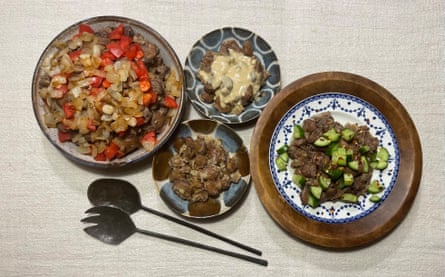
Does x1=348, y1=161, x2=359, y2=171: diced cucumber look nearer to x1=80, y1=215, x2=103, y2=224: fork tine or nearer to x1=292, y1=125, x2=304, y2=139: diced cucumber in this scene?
x1=292, y1=125, x2=304, y2=139: diced cucumber

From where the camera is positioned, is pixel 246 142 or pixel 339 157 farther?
pixel 246 142

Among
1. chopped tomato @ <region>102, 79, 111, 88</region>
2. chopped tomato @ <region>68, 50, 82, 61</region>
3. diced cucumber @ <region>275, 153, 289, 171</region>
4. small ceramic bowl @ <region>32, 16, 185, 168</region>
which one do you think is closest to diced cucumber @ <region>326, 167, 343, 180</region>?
diced cucumber @ <region>275, 153, 289, 171</region>

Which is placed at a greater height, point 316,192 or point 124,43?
point 124,43

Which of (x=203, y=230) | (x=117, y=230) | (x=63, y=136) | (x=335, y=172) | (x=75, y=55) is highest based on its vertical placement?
(x=75, y=55)

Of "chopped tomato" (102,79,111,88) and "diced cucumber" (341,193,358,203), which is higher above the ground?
"chopped tomato" (102,79,111,88)

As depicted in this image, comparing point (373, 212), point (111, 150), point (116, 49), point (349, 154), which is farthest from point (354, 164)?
point (116, 49)

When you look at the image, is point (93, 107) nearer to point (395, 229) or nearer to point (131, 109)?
point (131, 109)

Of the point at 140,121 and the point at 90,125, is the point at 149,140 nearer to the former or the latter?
the point at 140,121
